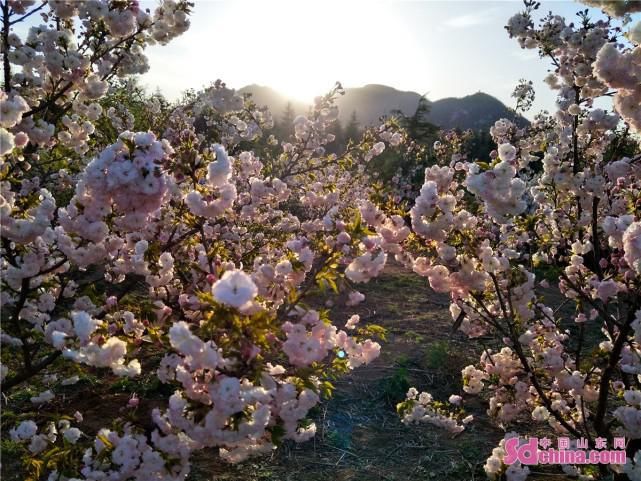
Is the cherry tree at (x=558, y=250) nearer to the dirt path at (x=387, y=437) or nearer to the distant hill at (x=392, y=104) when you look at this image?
the dirt path at (x=387, y=437)

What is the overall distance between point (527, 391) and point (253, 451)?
2390mm

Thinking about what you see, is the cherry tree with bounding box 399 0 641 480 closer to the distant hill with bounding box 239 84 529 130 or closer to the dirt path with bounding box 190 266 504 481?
the dirt path with bounding box 190 266 504 481

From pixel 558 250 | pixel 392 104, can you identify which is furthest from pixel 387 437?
pixel 392 104

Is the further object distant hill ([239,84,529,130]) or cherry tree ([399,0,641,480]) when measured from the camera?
distant hill ([239,84,529,130])

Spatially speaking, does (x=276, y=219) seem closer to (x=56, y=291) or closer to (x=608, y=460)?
(x=56, y=291)

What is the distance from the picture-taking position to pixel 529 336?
13.9 feet

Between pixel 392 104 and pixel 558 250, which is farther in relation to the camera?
pixel 392 104

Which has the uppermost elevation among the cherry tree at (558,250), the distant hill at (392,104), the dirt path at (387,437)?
the distant hill at (392,104)

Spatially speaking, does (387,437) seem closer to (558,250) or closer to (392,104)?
(558,250)

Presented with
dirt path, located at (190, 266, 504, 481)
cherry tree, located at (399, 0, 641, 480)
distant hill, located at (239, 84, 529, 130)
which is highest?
distant hill, located at (239, 84, 529, 130)

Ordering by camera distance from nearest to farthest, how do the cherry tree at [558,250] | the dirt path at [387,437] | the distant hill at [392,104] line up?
the cherry tree at [558,250], the dirt path at [387,437], the distant hill at [392,104]

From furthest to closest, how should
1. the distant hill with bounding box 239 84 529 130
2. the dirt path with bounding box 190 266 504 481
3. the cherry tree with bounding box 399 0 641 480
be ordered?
the distant hill with bounding box 239 84 529 130, the dirt path with bounding box 190 266 504 481, the cherry tree with bounding box 399 0 641 480

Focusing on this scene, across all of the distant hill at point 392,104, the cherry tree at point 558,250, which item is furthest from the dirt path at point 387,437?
the distant hill at point 392,104

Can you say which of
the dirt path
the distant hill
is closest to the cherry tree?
the dirt path
